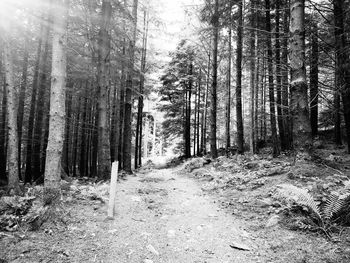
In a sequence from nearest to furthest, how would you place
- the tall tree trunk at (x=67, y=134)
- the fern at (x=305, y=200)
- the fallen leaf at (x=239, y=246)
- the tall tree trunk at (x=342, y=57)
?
the fallen leaf at (x=239, y=246)
the fern at (x=305, y=200)
the tall tree trunk at (x=342, y=57)
the tall tree trunk at (x=67, y=134)

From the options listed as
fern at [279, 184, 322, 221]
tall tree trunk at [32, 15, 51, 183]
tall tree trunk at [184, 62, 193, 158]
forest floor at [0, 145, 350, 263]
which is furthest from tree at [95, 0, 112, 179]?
tall tree trunk at [184, 62, 193, 158]

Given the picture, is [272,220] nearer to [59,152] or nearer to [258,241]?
[258,241]

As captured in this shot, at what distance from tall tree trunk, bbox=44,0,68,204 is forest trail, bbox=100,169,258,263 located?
1.66m

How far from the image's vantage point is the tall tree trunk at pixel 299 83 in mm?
5891

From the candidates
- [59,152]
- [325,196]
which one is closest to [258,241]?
[325,196]

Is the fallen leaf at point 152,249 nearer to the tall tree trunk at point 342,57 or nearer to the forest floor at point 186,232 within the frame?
the forest floor at point 186,232

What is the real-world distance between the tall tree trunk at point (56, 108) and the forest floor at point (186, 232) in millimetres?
743

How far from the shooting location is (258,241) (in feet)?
12.8

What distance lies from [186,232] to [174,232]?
25cm

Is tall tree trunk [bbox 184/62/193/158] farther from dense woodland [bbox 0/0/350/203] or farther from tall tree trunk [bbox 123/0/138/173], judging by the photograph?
tall tree trunk [bbox 123/0/138/173]

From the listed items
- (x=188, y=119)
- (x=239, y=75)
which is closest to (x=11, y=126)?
(x=239, y=75)

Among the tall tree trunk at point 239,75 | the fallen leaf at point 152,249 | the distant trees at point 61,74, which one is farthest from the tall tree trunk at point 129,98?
the fallen leaf at point 152,249

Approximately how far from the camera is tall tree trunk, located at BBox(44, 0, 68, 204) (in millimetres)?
4785

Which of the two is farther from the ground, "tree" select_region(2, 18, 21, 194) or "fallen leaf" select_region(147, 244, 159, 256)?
"tree" select_region(2, 18, 21, 194)
